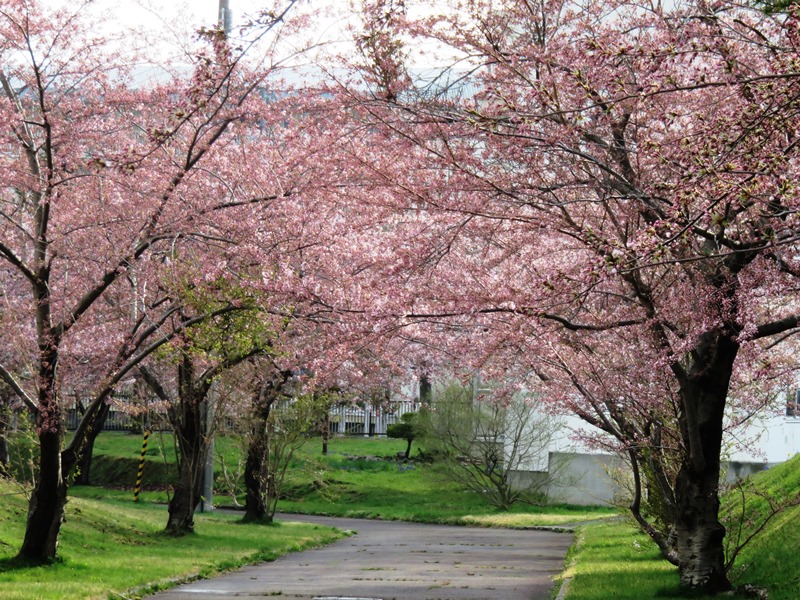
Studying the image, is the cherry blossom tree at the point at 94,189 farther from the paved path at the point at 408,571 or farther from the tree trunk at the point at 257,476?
the tree trunk at the point at 257,476

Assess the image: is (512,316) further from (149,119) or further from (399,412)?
(399,412)

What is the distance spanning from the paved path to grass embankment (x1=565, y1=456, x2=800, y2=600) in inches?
25.3

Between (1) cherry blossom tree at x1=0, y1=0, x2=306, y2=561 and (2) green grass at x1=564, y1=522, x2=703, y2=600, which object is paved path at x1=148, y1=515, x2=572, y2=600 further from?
(1) cherry blossom tree at x1=0, y1=0, x2=306, y2=561

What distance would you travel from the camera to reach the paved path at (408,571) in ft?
40.4

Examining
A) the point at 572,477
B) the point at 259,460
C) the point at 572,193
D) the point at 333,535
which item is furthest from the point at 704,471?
the point at 572,477

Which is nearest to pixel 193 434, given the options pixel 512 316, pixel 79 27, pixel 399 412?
pixel 79 27

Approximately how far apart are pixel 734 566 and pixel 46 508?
8508mm

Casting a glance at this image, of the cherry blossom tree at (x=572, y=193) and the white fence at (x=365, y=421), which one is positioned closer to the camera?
the cherry blossom tree at (x=572, y=193)

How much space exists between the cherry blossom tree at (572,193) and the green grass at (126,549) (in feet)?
16.4

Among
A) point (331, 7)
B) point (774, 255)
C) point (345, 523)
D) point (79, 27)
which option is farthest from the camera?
point (345, 523)

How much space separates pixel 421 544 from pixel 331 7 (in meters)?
11.7

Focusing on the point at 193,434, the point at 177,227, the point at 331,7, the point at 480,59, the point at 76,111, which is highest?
the point at 331,7

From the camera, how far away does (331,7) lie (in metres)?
12.1

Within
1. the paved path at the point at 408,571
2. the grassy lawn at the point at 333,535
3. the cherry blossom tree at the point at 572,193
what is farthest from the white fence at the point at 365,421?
the cherry blossom tree at the point at 572,193
